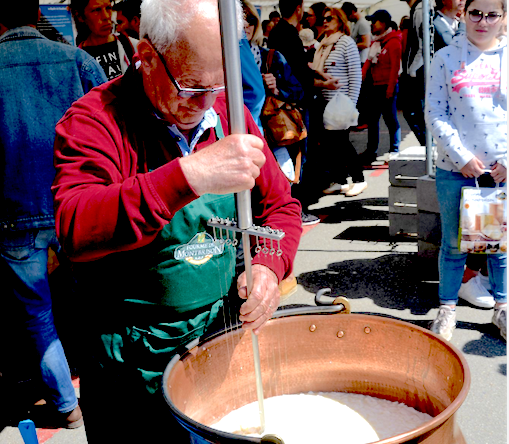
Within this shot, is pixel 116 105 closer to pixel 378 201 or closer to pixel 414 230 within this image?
pixel 414 230

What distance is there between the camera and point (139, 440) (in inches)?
59.9

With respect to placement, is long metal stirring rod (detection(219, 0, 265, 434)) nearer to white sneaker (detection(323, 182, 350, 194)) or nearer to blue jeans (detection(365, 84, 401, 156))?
white sneaker (detection(323, 182, 350, 194))

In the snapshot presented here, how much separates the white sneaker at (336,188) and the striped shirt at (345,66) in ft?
3.43

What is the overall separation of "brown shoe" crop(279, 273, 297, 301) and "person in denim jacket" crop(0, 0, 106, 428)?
5.70 feet

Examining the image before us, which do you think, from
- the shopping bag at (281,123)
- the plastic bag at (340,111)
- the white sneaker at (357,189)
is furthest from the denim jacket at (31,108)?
the white sneaker at (357,189)

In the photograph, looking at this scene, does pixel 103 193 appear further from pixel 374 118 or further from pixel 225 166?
pixel 374 118

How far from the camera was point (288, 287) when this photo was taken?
4.12 m

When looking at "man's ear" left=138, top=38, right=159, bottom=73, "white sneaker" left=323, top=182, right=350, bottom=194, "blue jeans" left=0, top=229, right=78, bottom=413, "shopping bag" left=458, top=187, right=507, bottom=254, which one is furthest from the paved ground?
"man's ear" left=138, top=38, right=159, bottom=73

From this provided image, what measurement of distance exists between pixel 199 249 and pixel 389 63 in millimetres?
7594

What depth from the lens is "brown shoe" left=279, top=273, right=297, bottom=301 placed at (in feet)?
13.3

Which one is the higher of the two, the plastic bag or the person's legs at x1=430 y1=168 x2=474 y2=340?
the plastic bag

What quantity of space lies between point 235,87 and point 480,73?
2462mm

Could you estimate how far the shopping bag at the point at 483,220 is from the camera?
3111 mm

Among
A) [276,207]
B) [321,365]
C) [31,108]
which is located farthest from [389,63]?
[321,365]
